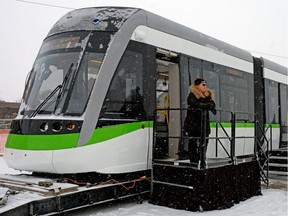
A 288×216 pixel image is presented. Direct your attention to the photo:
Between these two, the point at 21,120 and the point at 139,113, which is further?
the point at 139,113

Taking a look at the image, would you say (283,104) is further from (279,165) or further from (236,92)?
(236,92)

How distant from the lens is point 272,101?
42.2 feet

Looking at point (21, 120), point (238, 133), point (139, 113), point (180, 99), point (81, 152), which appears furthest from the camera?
point (238, 133)

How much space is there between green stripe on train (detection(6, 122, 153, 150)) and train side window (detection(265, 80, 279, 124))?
7012mm

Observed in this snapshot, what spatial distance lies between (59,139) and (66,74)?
45.8 inches

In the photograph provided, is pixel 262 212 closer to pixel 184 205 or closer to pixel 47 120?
pixel 184 205

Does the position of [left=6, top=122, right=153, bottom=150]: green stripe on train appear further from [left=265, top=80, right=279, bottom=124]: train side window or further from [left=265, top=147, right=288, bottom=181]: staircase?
[left=265, top=80, right=279, bottom=124]: train side window

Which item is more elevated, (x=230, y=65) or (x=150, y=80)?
(x=230, y=65)

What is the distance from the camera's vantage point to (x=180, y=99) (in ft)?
26.8

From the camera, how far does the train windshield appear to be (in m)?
6.50

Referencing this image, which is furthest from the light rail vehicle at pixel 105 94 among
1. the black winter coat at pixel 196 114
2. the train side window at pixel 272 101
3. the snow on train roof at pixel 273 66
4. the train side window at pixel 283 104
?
the train side window at pixel 283 104

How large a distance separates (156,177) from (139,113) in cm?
130

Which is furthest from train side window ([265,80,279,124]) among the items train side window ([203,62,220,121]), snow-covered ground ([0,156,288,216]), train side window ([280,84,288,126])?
snow-covered ground ([0,156,288,216])

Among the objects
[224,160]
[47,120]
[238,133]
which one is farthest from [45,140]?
[238,133]
